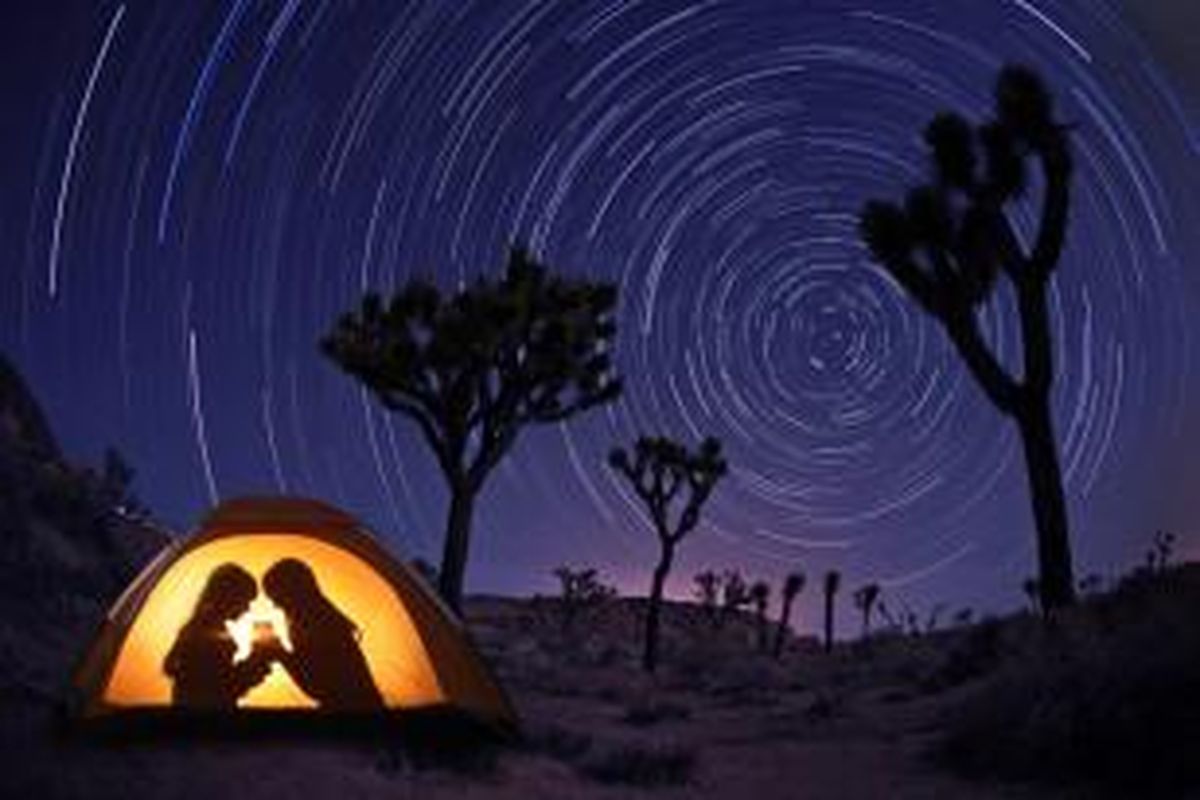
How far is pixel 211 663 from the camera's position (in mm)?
11258

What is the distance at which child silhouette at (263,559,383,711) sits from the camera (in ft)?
37.5

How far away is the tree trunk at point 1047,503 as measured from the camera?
18953 mm

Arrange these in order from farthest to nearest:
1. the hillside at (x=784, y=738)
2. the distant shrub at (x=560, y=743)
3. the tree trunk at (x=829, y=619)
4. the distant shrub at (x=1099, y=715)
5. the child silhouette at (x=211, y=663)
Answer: the tree trunk at (x=829, y=619) < the distant shrub at (x=560, y=743) < the child silhouette at (x=211, y=663) < the distant shrub at (x=1099, y=715) < the hillside at (x=784, y=738)

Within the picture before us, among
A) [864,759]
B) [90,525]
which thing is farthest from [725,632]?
[864,759]

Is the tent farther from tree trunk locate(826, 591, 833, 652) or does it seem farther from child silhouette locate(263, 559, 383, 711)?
tree trunk locate(826, 591, 833, 652)

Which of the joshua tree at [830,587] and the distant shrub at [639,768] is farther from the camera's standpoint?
the joshua tree at [830,587]

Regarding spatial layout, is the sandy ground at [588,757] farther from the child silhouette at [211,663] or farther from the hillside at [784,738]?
the child silhouette at [211,663]

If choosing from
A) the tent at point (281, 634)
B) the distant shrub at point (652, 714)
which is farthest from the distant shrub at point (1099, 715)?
the distant shrub at point (652, 714)

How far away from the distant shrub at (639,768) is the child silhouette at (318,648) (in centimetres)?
176

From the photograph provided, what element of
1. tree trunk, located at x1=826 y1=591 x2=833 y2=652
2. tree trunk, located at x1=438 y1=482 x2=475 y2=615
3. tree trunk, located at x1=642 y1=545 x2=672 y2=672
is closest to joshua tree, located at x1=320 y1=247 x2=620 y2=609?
tree trunk, located at x1=438 y1=482 x2=475 y2=615

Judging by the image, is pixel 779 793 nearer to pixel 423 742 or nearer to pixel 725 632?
pixel 423 742

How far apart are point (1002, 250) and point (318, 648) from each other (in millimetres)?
11105

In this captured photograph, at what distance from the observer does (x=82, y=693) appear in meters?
11.0

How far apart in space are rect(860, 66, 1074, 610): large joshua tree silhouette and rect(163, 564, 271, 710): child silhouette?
432 inches
